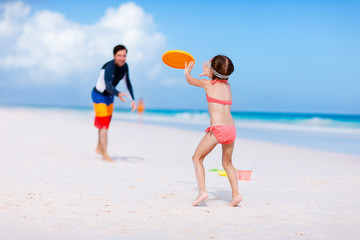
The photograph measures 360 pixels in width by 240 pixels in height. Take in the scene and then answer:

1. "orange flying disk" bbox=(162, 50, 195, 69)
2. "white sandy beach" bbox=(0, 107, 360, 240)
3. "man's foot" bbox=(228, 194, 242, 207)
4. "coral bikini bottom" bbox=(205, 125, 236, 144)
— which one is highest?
"orange flying disk" bbox=(162, 50, 195, 69)

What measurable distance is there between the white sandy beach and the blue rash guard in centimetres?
126

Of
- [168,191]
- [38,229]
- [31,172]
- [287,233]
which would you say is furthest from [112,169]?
[287,233]

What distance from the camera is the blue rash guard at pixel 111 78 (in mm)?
6787

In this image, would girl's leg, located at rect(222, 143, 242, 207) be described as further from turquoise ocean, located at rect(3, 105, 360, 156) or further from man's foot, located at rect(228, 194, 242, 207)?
turquoise ocean, located at rect(3, 105, 360, 156)

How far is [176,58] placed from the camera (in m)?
4.43

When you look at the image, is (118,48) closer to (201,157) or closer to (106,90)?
(106,90)

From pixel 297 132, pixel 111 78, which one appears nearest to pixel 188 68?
pixel 111 78

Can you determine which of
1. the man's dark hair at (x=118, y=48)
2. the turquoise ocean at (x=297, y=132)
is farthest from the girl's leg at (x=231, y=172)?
the turquoise ocean at (x=297, y=132)

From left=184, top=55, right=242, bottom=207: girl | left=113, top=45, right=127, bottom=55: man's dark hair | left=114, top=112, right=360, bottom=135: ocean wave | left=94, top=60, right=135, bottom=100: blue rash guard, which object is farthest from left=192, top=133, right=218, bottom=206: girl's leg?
left=114, top=112, right=360, bottom=135: ocean wave

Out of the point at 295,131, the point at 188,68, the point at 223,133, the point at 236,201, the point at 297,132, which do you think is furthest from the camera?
Answer: the point at 295,131

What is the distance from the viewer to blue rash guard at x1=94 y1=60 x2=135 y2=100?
6.79 meters

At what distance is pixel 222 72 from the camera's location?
404 centimetres

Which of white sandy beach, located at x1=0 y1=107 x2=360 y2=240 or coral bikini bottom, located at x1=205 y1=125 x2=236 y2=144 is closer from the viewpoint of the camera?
white sandy beach, located at x1=0 y1=107 x2=360 y2=240

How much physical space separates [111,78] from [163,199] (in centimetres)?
308
